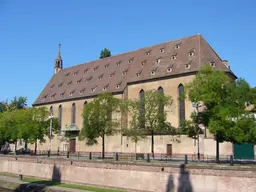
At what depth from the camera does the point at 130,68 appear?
6150cm

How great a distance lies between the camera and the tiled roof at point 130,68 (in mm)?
51409

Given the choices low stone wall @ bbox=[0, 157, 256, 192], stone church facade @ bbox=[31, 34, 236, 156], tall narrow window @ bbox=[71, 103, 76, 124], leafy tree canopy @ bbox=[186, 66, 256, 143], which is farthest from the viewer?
tall narrow window @ bbox=[71, 103, 76, 124]

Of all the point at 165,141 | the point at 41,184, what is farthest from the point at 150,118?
the point at 41,184

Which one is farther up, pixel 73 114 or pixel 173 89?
pixel 173 89

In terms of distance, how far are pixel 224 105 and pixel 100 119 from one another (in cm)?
1821

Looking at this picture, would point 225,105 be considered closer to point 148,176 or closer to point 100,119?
point 148,176

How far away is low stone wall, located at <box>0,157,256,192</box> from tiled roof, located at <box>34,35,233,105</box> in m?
21.2

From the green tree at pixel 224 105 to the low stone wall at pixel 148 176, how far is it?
5.60m

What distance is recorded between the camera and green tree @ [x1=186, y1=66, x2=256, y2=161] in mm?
30281

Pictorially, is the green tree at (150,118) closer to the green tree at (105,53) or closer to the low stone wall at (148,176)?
the low stone wall at (148,176)

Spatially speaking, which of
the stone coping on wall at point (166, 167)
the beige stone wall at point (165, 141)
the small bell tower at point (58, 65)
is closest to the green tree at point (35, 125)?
the beige stone wall at point (165, 141)

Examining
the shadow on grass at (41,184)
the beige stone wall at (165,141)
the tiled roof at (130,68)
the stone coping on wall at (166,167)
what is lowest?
the shadow on grass at (41,184)

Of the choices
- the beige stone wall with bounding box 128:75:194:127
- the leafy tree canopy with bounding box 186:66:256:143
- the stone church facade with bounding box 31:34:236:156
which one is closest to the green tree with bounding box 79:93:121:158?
the stone church facade with bounding box 31:34:236:156

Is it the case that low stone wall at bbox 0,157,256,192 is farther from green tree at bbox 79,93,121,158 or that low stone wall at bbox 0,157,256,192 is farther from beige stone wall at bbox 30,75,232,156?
beige stone wall at bbox 30,75,232,156
